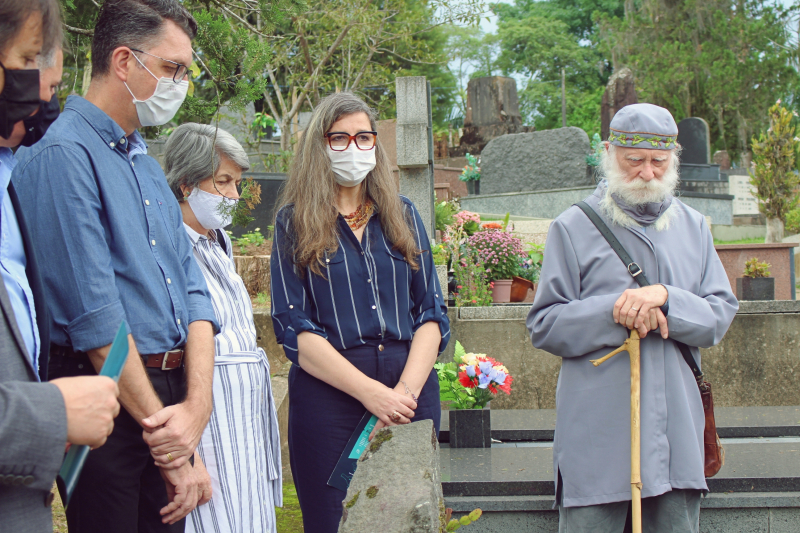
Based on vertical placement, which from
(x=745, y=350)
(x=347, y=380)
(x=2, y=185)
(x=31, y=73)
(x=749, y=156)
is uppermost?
(x=749, y=156)

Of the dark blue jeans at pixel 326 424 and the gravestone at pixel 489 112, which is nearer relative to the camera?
the dark blue jeans at pixel 326 424

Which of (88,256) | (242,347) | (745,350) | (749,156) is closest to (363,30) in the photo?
(745,350)

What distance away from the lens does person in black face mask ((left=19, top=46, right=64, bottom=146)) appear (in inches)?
54.6

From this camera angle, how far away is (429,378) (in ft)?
8.71

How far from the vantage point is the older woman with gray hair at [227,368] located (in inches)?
95.7

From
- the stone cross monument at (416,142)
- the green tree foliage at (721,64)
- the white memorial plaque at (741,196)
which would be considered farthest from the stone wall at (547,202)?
the green tree foliage at (721,64)

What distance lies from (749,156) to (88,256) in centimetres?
2811

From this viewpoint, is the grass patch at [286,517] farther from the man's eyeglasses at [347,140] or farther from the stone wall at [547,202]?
the stone wall at [547,202]

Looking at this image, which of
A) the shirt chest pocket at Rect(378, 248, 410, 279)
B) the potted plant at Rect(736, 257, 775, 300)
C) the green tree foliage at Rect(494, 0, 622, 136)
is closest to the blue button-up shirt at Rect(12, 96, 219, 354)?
the shirt chest pocket at Rect(378, 248, 410, 279)

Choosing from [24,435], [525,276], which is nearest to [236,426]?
[24,435]

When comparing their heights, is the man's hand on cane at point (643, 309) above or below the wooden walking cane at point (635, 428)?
above

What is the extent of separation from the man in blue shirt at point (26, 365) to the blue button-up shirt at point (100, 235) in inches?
10.9

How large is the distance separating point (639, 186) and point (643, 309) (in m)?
0.52

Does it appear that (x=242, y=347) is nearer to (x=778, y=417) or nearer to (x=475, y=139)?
(x=778, y=417)
